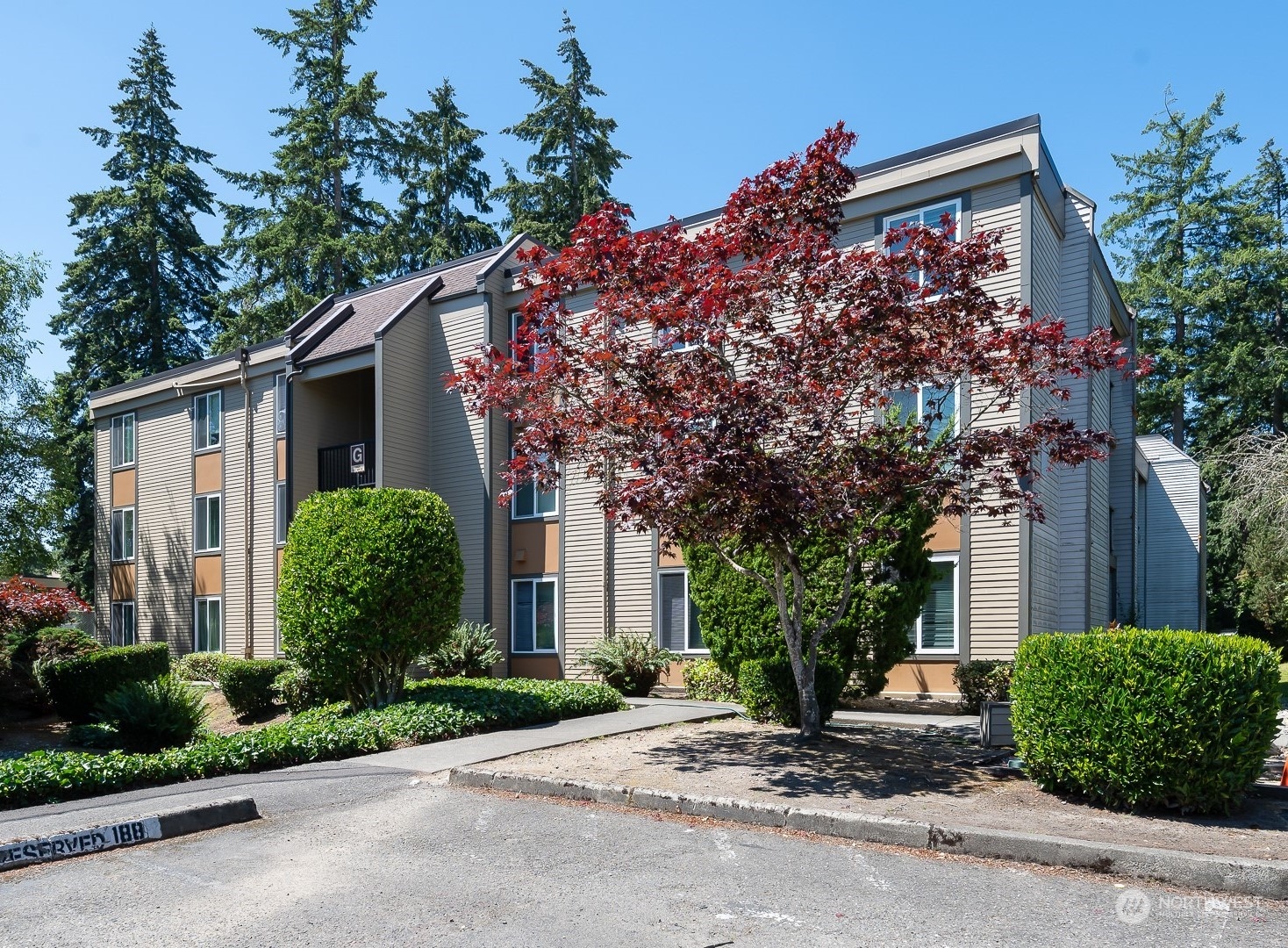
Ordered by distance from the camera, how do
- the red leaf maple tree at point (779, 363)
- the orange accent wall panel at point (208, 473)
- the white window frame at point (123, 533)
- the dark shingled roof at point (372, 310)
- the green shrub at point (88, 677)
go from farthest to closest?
the white window frame at point (123, 533) → the orange accent wall panel at point (208, 473) → the dark shingled roof at point (372, 310) → the green shrub at point (88, 677) → the red leaf maple tree at point (779, 363)

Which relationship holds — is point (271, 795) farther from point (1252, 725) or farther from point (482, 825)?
point (1252, 725)

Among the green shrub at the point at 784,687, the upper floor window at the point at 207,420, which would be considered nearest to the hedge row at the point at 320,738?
the green shrub at the point at 784,687

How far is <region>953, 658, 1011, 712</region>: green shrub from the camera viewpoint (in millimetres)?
14656

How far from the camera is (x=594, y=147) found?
126 ft

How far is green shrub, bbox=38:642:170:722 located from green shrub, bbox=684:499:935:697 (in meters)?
12.4

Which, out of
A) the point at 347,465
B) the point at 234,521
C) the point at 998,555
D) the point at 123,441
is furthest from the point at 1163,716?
the point at 123,441

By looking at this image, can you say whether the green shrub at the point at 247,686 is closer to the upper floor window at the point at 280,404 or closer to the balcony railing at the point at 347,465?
the balcony railing at the point at 347,465

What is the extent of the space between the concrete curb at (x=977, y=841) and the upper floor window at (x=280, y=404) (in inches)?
680

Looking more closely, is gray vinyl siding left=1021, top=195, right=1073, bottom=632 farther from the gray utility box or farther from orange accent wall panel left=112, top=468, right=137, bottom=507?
orange accent wall panel left=112, top=468, right=137, bottom=507

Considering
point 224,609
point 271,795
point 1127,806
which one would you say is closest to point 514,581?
point 224,609

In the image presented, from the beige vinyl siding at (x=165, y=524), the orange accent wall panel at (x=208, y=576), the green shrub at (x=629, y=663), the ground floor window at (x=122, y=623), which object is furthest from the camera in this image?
the ground floor window at (x=122, y=623)

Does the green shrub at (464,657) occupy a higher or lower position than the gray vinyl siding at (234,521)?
lower

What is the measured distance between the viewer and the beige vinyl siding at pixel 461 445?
21125 millimetres

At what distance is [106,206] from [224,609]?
1027 inches
